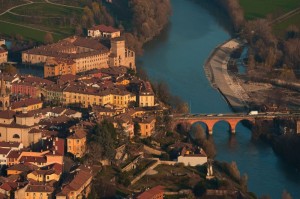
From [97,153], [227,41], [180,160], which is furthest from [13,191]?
[227,41]

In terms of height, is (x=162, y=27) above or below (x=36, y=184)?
above

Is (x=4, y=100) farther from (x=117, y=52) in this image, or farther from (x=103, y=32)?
(x=103, y=32)

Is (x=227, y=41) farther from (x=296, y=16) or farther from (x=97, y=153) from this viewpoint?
(x=97, y=153)

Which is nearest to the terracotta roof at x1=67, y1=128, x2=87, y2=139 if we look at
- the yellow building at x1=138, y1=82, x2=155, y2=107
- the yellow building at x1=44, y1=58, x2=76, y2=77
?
the yellow building at x1=138, y1=82, x2=155, y2=107

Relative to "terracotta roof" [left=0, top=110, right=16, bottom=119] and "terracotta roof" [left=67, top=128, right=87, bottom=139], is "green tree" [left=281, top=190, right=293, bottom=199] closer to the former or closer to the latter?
"terracotta roof" [left=67, top=128, right=87, bottom=139]

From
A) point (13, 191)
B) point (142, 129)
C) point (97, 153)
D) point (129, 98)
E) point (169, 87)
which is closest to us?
point (13, 191)

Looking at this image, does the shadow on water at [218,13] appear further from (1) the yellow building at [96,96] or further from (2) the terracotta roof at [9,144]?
(2) the terracotta roof at [9,144]

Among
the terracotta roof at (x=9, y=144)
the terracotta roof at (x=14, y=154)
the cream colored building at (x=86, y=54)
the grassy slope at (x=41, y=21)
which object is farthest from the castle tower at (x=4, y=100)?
the grassy slope at (x=41, y=21)
